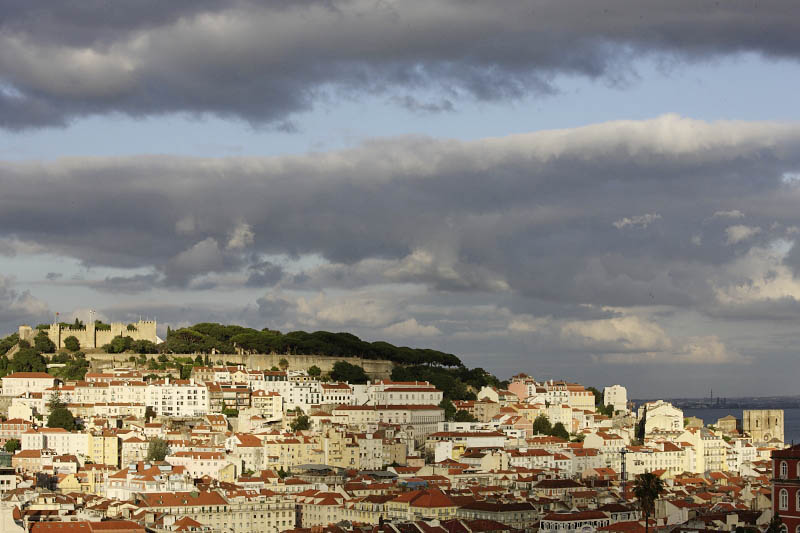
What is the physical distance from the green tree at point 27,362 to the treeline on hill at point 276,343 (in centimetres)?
929

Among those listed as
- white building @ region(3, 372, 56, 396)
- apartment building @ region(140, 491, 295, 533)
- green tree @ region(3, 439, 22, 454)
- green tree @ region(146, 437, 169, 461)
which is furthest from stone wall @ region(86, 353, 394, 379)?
apartment building @ region(140, 491, 295, 533)

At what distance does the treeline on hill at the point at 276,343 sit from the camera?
103m

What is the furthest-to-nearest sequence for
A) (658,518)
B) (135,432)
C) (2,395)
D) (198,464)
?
(2,395)
(135,432)
(198,464)
(658,518)

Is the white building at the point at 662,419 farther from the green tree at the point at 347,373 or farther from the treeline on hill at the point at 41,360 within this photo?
the treeline on hill at the point at 41,360

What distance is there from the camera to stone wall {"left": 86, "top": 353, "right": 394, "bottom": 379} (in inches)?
3888

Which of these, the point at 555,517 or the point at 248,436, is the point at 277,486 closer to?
the point at 248,436

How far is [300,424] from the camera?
86.4 metres

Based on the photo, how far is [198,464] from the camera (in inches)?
2931

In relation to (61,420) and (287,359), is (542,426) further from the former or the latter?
(61,420)

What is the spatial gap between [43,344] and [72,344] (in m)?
2.03

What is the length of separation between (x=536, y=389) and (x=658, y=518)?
48.9m

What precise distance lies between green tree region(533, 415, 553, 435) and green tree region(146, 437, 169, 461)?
25.9m

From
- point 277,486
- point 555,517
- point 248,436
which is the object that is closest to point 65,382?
point 248,436

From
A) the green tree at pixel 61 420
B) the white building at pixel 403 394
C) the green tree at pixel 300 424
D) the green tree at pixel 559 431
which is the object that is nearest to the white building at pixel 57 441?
the green tree at pixel 61 420
